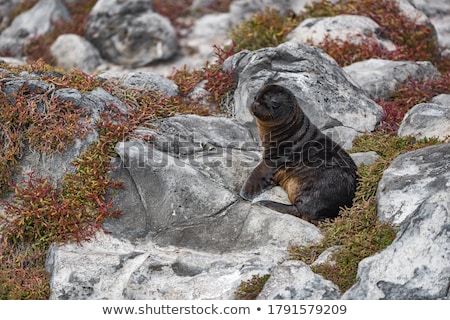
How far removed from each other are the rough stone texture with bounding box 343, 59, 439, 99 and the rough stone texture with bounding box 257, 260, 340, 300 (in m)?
5.61

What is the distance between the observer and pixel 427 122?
404 inches

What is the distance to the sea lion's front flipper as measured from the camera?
9492 millimetres

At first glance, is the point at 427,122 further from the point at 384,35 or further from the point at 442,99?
the point at 384,35

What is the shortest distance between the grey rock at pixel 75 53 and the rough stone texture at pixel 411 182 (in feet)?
38.4

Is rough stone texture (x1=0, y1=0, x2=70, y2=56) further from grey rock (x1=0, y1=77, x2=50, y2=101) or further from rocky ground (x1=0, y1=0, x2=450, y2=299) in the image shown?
grey rock (x1=0, y1=77, x2=50, y2=101)

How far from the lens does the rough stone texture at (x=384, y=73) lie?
12516 millimetres

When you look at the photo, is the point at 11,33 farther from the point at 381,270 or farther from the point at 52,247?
the point at 381,270

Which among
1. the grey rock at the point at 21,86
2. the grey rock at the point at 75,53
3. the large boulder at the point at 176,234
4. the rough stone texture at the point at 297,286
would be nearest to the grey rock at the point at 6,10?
the grey rock at the point at 75,53

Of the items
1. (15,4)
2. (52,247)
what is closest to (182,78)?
(52,247)

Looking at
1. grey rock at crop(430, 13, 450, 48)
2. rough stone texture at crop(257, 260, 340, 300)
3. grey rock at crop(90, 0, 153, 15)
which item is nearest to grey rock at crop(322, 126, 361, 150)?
rough stone texture at crop(257, 260, 340, 300)

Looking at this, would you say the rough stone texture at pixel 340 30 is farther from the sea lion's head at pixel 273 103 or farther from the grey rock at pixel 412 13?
the sea lion's head at pixel 273 103

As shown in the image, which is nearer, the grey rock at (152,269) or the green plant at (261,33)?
the grey rock at (152,269)

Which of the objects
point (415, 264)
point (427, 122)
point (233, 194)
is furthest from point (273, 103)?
point (415, 264)
